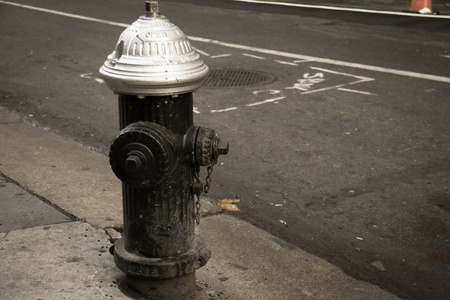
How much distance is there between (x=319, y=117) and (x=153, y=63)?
14.1 feet

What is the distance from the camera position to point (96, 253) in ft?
13.1

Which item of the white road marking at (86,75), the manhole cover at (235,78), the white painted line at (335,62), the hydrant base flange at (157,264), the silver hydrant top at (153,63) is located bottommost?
the white road marking at (86,75)

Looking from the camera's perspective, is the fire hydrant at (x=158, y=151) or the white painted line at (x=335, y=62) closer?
the fire hydrant at (x=158, y=151)

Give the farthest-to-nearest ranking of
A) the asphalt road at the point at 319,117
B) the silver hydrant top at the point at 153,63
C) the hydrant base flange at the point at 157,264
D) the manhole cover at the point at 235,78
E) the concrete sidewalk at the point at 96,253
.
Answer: the manhole cover at the point at 235,78
the asphalt road at the point at 319,117
the concrete sidewalk at the point at 96,253
the hydrant base flange at the point at 157,264
the silver hydrant top at the point at 153,63

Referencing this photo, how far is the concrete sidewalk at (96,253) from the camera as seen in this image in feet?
12.0

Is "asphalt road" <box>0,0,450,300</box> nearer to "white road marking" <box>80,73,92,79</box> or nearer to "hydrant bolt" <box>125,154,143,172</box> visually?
"white road marking" <box>80,73,92,79</box>

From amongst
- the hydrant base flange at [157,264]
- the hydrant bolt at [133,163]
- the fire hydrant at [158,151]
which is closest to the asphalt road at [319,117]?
the hydrant base flange at [157,264]

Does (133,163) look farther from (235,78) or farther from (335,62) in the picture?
(335,62)

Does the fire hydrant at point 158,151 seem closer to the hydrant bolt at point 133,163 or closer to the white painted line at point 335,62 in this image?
the hydrant bolt at point 133,163

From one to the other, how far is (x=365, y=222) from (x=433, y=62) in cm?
538

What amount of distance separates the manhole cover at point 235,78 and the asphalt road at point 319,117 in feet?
0.58

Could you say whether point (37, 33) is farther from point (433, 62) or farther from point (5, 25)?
point (433, 62)

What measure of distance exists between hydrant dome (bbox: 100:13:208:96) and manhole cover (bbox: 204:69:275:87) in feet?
17.6

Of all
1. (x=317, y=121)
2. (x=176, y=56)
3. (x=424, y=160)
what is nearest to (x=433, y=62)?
(x=317, y=121)
